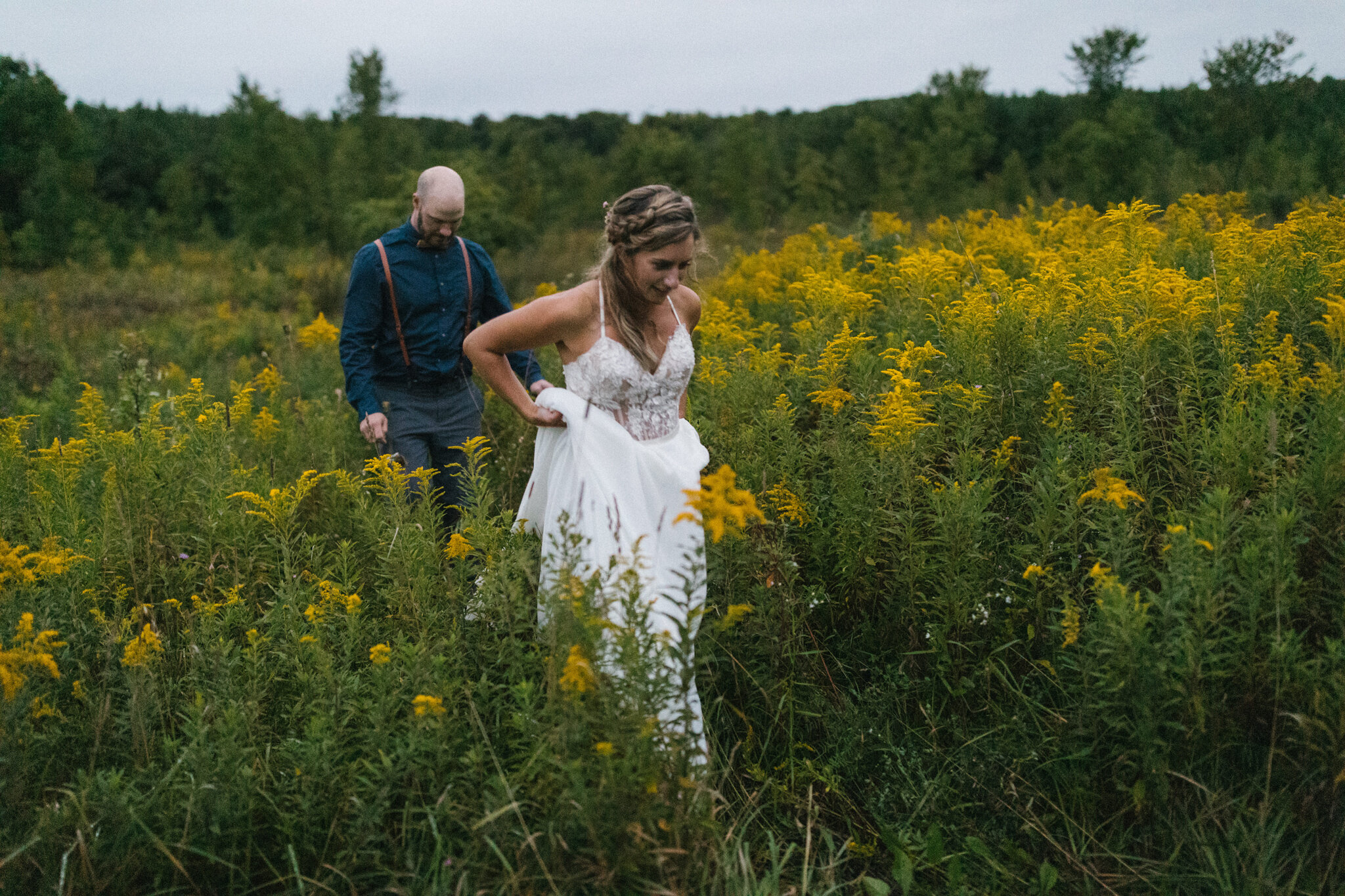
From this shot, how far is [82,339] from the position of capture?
13.1m

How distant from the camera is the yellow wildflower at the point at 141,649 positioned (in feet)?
9.19

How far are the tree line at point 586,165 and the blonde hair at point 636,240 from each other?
1458 centimetres

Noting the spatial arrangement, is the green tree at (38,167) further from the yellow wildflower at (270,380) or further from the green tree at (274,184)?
the yellow wildflower at (270,380)

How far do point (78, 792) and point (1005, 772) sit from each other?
9.60 ft

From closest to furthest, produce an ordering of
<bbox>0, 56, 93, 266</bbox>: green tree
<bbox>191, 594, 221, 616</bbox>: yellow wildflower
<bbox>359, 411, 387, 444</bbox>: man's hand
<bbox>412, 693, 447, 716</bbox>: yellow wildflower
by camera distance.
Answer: <bbox>412, 693, 447, 716</bbox>: yellow wildflower, <bbox>191, 594, 221, 616</bbox>: yellow wildflower, <bbox>359, 411, 387, 444</bbox>: man's hand, <bbox>0, 56, 93, 266</bbox>: green tree

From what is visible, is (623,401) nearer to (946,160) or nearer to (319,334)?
(319,334)

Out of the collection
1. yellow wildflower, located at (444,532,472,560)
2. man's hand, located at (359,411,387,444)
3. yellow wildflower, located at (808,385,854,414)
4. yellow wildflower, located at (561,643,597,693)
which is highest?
yellow wildflower, located at (808,385,854,414)

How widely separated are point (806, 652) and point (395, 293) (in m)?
2.78

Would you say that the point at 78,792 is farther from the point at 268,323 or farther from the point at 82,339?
the point at 268,323

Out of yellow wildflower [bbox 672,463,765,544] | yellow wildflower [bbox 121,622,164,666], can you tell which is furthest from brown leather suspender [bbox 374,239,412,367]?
yellow wildflower [bbox 672,463,765,544]

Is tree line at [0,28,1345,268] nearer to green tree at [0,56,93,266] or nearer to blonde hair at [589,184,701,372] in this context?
green tree at [0,56,93,266]

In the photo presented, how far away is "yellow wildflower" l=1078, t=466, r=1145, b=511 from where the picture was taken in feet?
9.16

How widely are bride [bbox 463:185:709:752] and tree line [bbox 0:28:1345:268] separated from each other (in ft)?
47.9

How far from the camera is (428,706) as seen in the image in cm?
253
